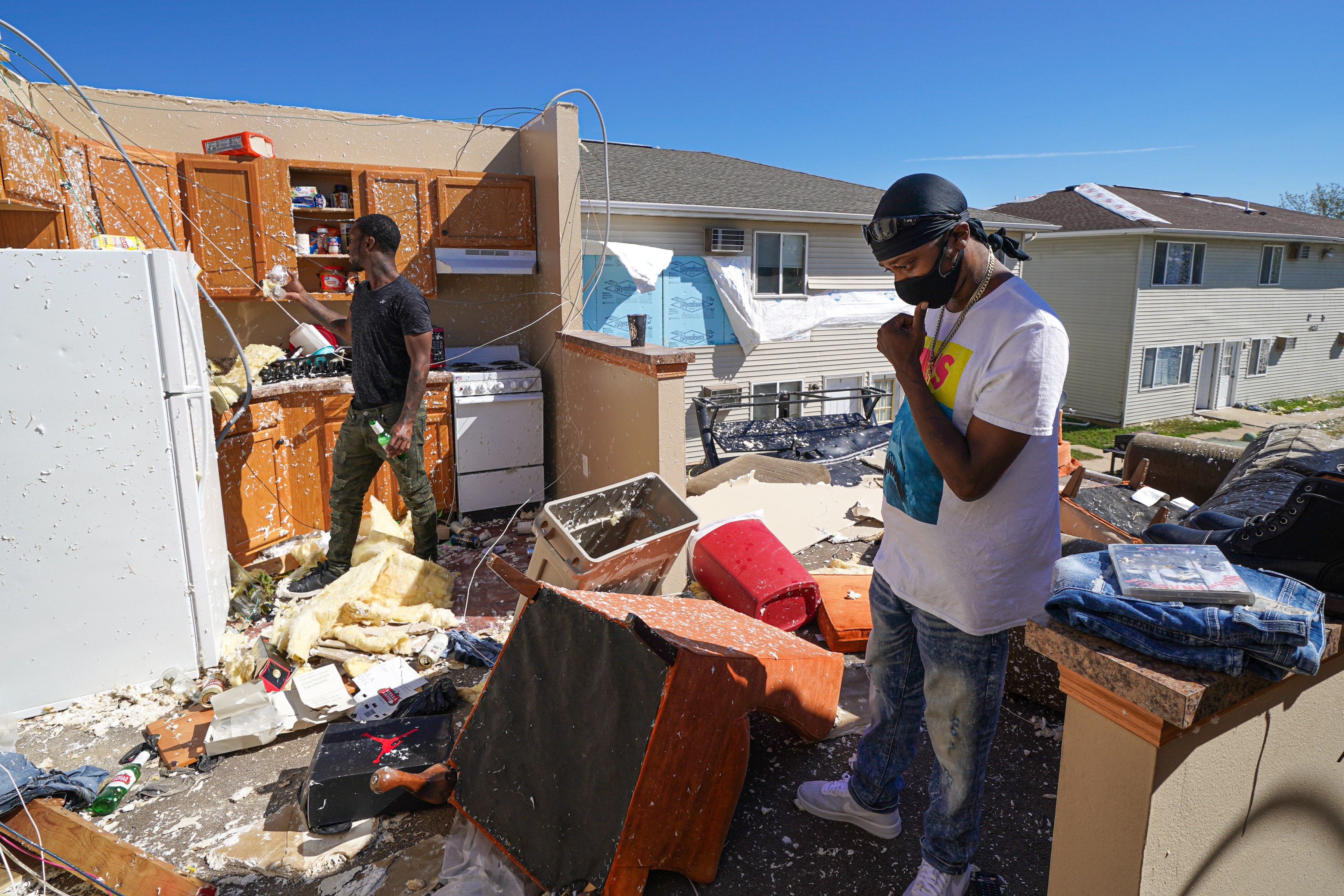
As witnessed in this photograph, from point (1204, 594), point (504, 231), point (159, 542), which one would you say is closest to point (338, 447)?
point (159, 542)

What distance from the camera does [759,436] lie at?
8.18m

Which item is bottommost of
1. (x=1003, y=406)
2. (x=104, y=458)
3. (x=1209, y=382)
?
(x=1209, y=382)

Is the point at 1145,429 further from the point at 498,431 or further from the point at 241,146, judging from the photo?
the point at 241,146

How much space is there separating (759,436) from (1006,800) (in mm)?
5811

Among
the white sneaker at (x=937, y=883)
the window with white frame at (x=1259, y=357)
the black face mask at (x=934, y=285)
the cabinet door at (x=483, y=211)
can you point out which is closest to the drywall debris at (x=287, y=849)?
the white sneaker at (x=937, y=883)

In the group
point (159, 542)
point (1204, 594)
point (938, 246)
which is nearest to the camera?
point (1204, 594)

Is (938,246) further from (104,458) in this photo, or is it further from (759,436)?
(759,436)

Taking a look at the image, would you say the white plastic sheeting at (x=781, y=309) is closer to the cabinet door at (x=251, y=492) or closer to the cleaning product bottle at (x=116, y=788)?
the cabinet door at (x=251, y=492)

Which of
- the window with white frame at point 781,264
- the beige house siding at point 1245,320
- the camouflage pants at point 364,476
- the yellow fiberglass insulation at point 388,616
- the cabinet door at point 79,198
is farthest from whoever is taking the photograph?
the beige house siding at point 1245,320

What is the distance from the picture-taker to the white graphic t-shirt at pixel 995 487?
166cm

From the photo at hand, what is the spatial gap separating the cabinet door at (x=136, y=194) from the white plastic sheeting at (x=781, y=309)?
7091 millimetres

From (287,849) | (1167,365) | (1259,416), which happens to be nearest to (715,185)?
(287,849)

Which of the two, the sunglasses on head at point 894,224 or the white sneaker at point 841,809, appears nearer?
the sunglasses on head at point 894,224

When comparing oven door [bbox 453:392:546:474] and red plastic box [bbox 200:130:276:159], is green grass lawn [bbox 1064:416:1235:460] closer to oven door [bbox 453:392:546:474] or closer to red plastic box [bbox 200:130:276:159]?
oven door [bbox 453:392:546:474]
